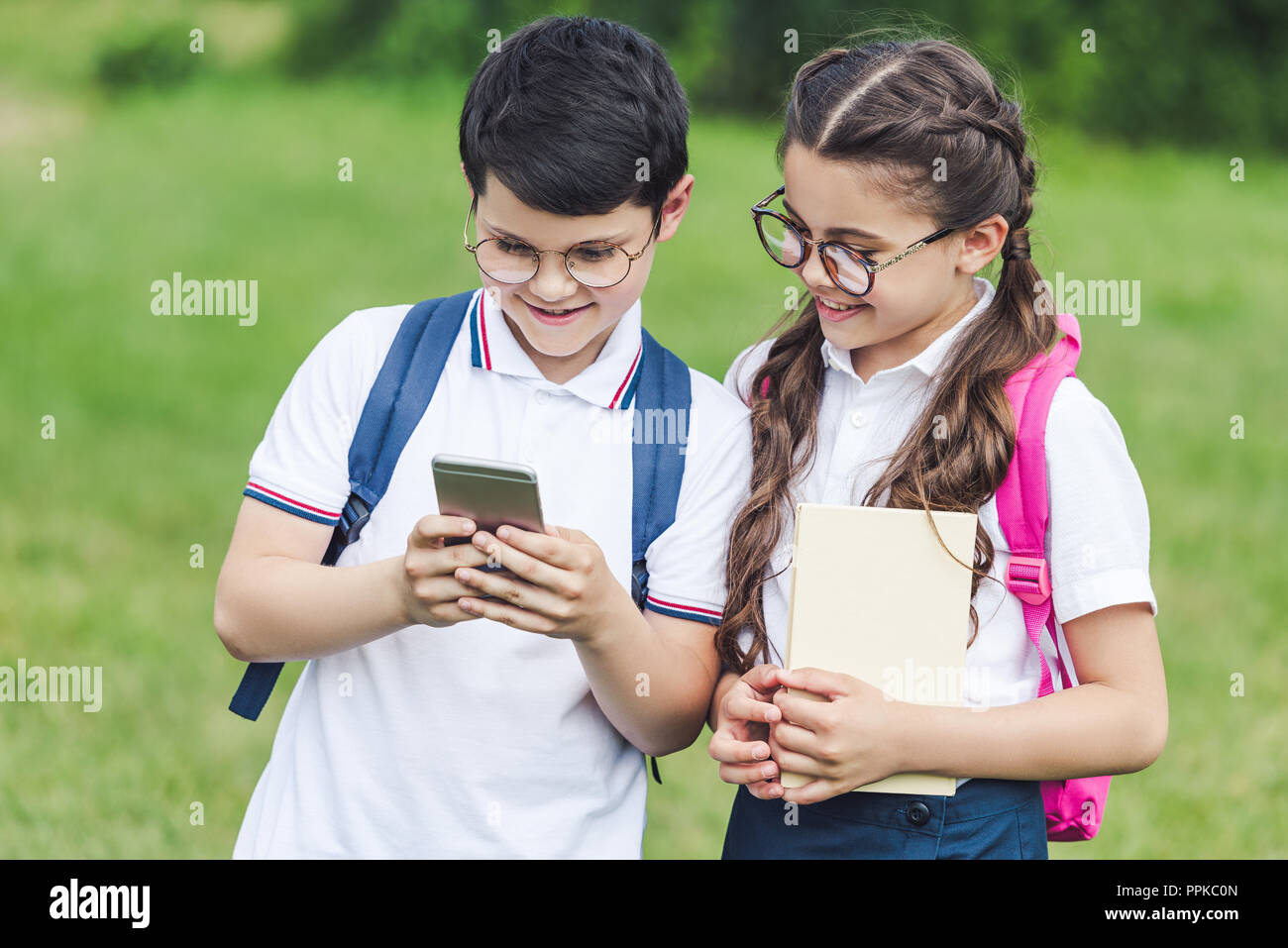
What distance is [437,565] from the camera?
1.79 meters

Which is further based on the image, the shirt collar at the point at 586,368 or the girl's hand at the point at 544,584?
the shirt collar at the point at 586,368

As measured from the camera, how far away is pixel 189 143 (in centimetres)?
1023

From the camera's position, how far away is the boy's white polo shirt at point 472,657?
197cm

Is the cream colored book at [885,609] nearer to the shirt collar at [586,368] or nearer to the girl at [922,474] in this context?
the girl at [922,474]

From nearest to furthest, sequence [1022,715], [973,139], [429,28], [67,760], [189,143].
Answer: [1022,715] < [973,139] < [67,760] < [189,143] < [429,28]

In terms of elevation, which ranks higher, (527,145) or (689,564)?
(527,145)

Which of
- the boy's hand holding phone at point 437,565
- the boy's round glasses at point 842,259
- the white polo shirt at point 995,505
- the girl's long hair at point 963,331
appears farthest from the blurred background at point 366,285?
the boy's hand holding phone at point 437,565

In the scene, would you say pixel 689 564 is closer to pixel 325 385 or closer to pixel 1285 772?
pixel 325 385

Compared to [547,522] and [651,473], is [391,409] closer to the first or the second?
[547,522]

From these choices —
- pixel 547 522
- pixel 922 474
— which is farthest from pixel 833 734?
pixel 547 522

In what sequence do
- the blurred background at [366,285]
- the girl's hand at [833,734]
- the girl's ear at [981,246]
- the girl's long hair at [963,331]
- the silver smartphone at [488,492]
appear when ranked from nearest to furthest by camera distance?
the silver smartphone at [488,492]
the girl's hand at [833,734]
the girl's long hair at [963,331]
the girl's ear at [981,246]
the blurred background at [366,285]

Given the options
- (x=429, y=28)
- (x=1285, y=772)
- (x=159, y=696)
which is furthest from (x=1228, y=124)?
(x=159, y=696)

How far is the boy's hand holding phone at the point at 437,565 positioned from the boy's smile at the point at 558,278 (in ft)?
1.22

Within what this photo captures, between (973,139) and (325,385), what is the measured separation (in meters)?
1.01
